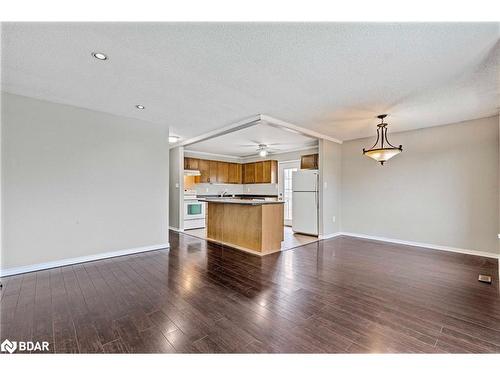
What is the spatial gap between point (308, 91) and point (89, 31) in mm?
2351

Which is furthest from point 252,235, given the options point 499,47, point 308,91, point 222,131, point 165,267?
point 499,47

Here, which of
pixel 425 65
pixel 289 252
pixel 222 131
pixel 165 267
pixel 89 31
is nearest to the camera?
pixel 89 31

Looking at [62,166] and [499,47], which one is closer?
[499,47]

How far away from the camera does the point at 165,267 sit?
3.37 metres

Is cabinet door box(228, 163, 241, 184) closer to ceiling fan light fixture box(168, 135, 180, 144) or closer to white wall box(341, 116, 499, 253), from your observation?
ceiling fan light fixture box(168, 135, 180, 144)

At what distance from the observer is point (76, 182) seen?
354 cm

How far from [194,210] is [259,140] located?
9.03ft

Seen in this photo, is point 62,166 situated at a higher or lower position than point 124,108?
lower

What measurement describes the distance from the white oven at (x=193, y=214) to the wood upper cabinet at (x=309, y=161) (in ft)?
10.5

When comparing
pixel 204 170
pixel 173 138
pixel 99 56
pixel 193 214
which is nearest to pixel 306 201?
pixel 193 214

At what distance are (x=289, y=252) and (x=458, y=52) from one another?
349cm

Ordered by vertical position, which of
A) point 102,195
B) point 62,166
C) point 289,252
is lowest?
point 289,252
